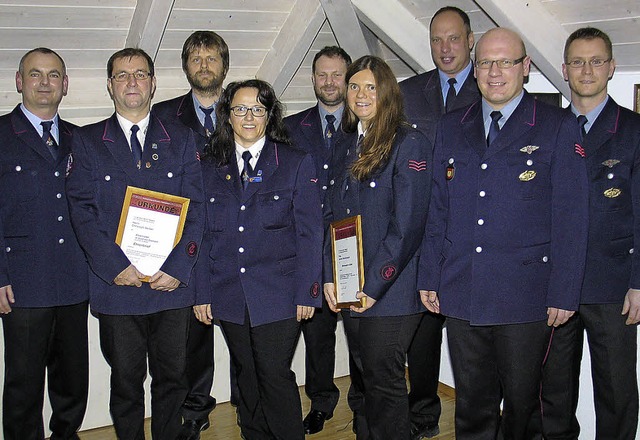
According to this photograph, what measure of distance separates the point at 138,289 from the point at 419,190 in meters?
1.17

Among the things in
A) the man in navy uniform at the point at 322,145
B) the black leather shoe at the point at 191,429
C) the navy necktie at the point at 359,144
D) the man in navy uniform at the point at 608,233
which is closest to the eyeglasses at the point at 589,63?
the man in navy uniform at the point at 608,233

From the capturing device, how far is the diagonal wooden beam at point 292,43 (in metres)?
4.01

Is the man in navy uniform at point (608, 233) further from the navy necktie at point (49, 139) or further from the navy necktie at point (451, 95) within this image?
the navy necktie at point (49, 139)

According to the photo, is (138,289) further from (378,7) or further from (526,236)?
(378,7)

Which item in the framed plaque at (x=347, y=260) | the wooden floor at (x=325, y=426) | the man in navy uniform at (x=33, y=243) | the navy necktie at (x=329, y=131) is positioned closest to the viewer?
the framed plaque at (x=347, y=260)

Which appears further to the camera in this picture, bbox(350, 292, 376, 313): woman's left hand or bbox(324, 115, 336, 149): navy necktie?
bbox(324, 115, 336, 149): navy necktie

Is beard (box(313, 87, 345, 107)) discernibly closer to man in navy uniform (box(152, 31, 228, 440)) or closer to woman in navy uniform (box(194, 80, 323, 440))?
man in navy uniform (box(152, 31, 228, 440))

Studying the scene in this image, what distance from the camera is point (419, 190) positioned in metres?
2.87

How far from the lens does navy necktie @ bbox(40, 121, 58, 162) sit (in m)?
3.34

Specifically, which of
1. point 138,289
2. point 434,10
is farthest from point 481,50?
point 138,289

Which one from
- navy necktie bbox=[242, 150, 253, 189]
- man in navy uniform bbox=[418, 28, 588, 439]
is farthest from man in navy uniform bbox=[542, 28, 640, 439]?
navy necktie bbox=[242, 150, 253, 189]

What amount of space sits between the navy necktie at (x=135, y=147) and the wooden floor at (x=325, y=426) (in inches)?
63.0

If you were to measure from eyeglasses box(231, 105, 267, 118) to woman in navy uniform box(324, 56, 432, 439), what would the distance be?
0.36 metres

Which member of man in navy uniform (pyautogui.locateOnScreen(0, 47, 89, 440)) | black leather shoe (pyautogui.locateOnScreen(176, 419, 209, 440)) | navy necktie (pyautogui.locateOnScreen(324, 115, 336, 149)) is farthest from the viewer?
black leather shoe (pyautogui.locateOnScreen(176, 419, 209, 440))
